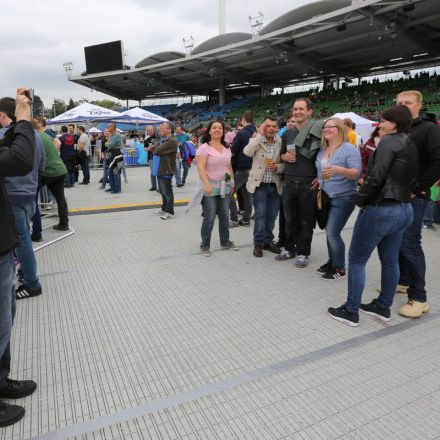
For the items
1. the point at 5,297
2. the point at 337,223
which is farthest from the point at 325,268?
the point at 5,297

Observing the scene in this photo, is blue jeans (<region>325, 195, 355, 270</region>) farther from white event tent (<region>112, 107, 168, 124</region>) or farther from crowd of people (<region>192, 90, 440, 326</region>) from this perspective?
white event tent (<region>112, 107, 168, 124</region>)

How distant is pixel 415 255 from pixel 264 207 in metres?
1.77

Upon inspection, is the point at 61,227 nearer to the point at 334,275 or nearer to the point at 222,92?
the point at 334,275

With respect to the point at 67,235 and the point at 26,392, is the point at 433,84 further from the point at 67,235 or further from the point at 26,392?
the point at 26,392

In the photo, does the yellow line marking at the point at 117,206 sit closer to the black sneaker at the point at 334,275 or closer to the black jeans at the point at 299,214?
the black jeans at the point at 299,214

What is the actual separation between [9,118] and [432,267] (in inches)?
160

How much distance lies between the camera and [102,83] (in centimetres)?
4325

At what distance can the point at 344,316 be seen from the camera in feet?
9.14

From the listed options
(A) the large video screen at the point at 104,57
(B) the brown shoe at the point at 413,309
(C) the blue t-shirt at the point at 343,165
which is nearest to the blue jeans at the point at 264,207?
(C) the blue t-shirt at the point at 343,165

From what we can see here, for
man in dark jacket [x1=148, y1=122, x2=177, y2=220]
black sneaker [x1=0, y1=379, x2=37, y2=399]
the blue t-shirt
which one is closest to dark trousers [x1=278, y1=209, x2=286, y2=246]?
the blue t-shirt

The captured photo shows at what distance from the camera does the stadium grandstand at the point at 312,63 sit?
2062cm

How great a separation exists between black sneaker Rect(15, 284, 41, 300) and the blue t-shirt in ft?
9.10

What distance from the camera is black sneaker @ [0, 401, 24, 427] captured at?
179cm

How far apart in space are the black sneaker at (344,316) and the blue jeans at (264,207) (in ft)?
5.24
